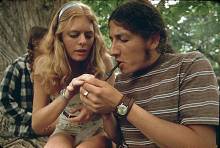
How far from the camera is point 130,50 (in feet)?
7.45

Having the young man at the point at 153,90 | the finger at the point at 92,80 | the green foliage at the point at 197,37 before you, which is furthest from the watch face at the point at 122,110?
the green foliage at the point at 197,37

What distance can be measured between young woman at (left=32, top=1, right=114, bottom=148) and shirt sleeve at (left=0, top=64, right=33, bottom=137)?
0.90 m

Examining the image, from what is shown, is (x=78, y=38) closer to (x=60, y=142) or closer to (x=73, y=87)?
(x=73, y=87)

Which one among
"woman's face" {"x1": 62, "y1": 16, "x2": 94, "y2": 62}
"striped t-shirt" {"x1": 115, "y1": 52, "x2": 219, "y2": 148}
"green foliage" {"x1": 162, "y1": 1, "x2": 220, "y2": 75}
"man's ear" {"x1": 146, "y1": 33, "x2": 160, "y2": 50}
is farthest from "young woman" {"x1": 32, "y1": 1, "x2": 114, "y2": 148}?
"green foliage" {"x1": 162, "y1": 1, "x2": 220, "y2": 75}

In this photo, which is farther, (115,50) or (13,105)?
(13,105)

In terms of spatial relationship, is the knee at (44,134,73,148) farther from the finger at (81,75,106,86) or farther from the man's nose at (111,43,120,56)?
the man's nose at (111,43,120,56)

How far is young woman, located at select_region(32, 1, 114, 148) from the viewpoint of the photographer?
280 cm

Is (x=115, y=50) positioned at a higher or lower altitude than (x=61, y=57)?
higher

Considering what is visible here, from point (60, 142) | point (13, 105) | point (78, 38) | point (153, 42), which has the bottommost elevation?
point (13, 105)

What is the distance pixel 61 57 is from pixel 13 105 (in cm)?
118

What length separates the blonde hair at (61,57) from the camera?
116 inches

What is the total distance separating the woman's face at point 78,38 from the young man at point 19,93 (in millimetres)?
999

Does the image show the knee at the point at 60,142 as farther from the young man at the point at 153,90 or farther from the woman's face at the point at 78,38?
the woman's face at the point at 78,38

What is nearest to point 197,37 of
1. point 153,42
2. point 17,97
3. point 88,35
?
point 17,97
